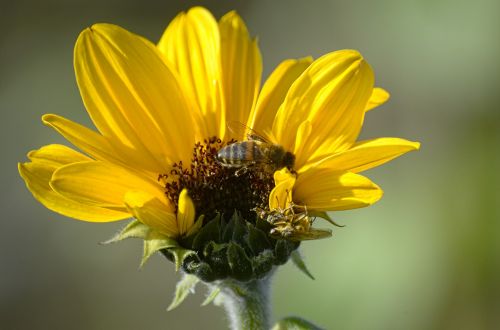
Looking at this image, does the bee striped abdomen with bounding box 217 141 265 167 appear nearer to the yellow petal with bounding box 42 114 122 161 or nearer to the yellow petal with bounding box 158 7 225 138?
the yellow petal with bounding box 158 7 225 138

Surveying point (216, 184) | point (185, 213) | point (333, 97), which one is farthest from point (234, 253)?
point (333, 97)

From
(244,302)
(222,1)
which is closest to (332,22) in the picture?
(222,1)

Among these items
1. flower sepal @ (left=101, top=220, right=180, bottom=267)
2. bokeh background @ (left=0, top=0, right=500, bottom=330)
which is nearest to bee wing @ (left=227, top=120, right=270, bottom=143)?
flower sepal @ (left=101, top=220, right=180, bottom=267)

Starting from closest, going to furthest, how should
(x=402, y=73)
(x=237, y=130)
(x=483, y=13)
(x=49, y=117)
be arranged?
(x=49, y=117)
(x=237, y=130)
(x=483, y=13)
(x=402, y=73)

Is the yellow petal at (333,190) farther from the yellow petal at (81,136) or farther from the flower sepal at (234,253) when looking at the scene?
the yellow petal at (81,136)

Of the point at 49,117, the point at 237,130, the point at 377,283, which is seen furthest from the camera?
the point at 377,283

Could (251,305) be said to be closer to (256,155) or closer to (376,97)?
(256,155)

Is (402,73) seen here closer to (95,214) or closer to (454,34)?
(454,34)
